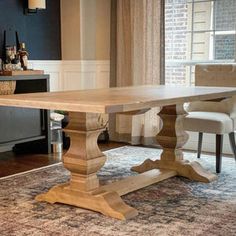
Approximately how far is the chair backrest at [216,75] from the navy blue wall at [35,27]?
5.59ft

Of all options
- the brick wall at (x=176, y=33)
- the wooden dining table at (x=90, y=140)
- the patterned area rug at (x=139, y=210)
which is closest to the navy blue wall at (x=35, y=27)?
the brick wall at (x=176, y=33)

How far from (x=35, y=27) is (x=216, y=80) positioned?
2.00m

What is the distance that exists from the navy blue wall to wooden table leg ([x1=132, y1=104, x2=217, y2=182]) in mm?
1878

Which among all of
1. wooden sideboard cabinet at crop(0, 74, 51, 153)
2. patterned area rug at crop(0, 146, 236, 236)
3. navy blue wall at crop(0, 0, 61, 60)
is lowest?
patterned area rug at crop(0, 146, 236, 236)

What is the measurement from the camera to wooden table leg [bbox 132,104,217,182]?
11.3ft

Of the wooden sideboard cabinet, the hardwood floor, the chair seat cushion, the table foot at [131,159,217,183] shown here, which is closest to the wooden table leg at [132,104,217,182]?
the table foot at [131,159,217,183]

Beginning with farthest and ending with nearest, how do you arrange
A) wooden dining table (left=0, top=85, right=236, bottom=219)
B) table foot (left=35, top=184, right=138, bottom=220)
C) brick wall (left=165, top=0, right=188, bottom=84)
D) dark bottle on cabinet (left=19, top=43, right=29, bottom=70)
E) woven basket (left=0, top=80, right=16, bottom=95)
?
brick wall (left=165, top=0, right=188, bottom=84) → dark bottle on cabinet (left=19, top=43, right=29, bottom=70) → woven basket (left=0, top=80, right=16, bottom=95) → table foot (left=35, top=184, right=138, bottom=220) → wooden dining table (left=0, top=85, right=236, bottom=219)

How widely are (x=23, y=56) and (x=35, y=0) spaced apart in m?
0.59

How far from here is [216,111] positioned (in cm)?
399

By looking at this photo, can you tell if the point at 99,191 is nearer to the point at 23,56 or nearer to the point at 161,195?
the point at 161,195

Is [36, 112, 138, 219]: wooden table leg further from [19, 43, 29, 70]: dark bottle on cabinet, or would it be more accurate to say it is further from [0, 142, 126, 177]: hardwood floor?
[19, 43, 29, 70]: dark bottle on cabinet

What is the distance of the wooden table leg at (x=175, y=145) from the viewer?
11.3ft

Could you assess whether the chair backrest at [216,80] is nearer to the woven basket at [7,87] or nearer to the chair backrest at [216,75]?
the chair backrest at [216,75]

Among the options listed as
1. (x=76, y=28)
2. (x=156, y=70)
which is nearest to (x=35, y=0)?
(x=76, y=28)
